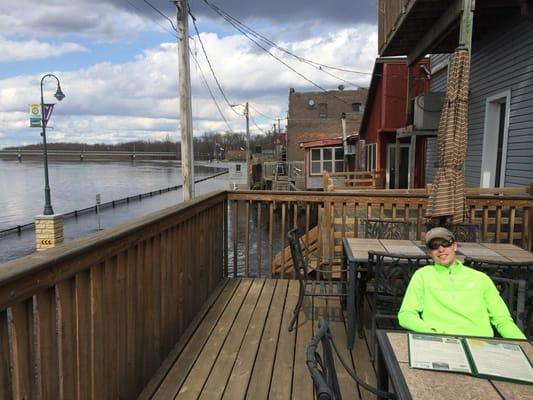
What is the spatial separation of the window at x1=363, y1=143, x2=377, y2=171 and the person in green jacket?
50.1 feet

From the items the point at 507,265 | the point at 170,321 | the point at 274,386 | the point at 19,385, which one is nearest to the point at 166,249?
the point at 170,321

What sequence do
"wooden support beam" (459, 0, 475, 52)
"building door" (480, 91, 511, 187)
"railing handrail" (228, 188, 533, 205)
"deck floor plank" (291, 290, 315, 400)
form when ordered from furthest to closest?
"building door" (480, 91, 511, 187), "wooden support beam" (459, 0, 475, 52), "railing handrail" (228, 188, 533, 205), "deck floor plank" (291, 290, 315, 400)

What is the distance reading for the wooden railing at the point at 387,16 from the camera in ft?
22.5

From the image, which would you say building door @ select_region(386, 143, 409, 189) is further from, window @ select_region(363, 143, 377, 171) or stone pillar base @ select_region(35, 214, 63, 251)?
stone pillar base @ select_region(35, 214, 63, 251)

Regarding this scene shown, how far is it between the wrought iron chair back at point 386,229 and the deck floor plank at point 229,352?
4.04ft

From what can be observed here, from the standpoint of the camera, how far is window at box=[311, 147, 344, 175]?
932 inches

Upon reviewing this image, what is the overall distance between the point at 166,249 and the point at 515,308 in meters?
2.08

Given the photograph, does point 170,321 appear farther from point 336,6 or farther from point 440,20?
point 336,6

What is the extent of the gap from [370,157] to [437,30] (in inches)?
446

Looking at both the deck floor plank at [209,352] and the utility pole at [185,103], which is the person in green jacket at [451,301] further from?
the utility pole at [185,103]

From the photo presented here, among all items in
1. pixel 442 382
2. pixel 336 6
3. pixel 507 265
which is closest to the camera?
pixel 442 382

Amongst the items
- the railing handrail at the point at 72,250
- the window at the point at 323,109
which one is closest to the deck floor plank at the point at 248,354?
the railing handrail at the point at 72,250

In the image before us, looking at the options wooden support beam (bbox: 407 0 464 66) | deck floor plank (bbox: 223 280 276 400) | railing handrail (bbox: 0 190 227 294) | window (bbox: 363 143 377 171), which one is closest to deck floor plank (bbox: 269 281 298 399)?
deck floor plank (bbox: 223 280 276 400)

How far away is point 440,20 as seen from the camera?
21.6 ft
